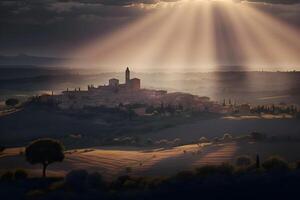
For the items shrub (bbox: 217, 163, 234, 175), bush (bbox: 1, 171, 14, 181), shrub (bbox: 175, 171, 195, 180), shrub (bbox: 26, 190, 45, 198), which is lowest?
shrub (bbox: 26, 190, 45, 198)

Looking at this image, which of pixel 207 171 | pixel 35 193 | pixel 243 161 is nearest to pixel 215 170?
pixel 207 171

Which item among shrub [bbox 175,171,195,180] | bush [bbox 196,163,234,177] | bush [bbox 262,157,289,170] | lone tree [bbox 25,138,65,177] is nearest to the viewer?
shrub [bbox 175,171,195,180]

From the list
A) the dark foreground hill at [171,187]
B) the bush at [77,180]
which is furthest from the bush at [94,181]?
the bush at [77,180]

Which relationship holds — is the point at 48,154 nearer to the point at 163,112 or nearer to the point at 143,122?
the point at 143,122

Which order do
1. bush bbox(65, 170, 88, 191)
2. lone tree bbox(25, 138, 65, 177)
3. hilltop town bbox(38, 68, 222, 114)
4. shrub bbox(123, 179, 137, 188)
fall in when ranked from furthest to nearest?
hilltop town bbox(38, 68, 222, 114) < lone tree bbox(25, 138, 65, 177) < bush bbox(65, 170, 88, 191) < shrub bbox(123, 179, 137, 188)

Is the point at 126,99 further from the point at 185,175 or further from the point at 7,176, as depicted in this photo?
the point at 185,175

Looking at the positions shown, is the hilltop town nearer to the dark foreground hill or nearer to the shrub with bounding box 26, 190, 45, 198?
the dark foreground hill

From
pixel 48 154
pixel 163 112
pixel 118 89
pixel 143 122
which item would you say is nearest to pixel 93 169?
pixel 48 154

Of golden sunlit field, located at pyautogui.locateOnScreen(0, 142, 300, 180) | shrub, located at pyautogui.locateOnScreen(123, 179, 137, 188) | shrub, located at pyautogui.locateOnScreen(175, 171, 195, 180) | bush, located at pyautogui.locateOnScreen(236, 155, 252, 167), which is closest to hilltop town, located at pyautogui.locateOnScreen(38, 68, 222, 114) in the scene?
golden sunlit field, located at pyautogui.locateOnScreen(0, 142, 300, 180)
